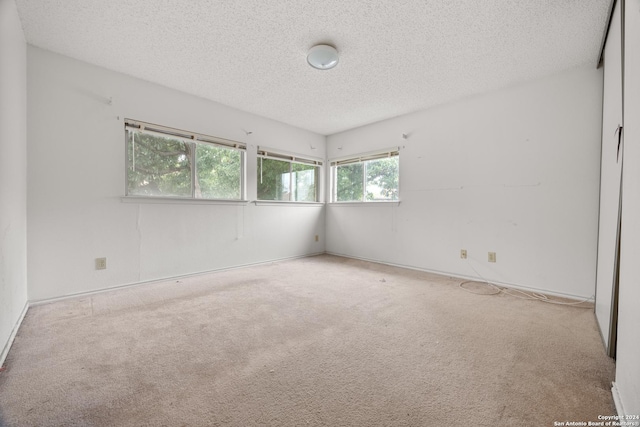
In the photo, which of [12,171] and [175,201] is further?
[175,201]

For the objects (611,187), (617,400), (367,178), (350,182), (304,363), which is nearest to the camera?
(617,400)

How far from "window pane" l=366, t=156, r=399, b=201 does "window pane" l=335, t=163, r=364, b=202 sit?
0.56ft

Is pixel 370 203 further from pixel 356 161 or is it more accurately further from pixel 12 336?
pixel 12 336

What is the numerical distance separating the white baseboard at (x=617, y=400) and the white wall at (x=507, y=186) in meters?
1.78

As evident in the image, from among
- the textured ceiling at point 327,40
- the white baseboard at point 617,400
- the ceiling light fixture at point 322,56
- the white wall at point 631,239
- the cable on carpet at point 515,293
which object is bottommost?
the cable on carpet at point 515,293

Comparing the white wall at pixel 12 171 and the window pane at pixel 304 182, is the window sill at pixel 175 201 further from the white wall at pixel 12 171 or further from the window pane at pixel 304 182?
the window pane at pixel 304 182

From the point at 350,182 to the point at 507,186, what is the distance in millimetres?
2430

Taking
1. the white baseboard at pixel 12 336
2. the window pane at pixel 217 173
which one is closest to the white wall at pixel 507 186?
the window pane at pixel 217 173

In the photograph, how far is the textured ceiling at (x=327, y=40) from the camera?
1.89 m

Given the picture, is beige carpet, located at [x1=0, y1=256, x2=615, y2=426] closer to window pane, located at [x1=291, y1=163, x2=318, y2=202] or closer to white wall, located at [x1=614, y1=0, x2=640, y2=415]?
white wall, located at [x1=614, y1=0, x2=640, y2=415]

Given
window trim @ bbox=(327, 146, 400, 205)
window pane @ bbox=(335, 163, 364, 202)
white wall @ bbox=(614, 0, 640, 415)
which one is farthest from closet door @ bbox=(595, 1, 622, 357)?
window pane @ bbox=(335, 163, 364, 202)

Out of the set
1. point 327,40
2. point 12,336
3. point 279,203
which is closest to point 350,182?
point 279,203

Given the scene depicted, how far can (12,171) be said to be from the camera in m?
1.83

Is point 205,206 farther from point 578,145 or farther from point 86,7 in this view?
point 578,145
